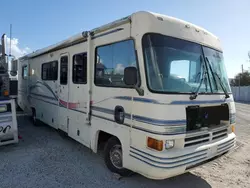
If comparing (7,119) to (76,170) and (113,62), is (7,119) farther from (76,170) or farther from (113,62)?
(113,62)

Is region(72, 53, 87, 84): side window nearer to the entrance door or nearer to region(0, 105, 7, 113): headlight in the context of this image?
the entrance door

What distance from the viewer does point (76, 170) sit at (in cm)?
409

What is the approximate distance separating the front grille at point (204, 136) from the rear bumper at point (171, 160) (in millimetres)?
84

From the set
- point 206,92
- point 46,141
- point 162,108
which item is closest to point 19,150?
point 46,141

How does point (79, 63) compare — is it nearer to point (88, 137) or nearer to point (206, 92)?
point (88, 137)

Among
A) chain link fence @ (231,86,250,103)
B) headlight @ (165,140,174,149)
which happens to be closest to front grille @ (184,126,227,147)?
headlight @ (165,140,174,149)

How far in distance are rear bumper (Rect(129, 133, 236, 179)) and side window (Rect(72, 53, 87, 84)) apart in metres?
2.02

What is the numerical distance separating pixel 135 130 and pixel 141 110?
0.34 m

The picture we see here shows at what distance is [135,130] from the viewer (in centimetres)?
330

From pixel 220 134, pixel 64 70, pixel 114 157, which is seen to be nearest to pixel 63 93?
pixel 64 70

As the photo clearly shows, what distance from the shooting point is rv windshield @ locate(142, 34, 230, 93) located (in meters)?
3.12

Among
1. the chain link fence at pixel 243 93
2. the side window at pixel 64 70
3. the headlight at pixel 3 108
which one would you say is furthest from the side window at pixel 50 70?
the chain link fence at pixel 243 93

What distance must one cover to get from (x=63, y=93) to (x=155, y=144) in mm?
3276

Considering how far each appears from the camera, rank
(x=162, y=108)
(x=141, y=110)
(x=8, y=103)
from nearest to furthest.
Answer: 1. (x=162, y=108)
2. (x=141, y=110)
3. (x=8, y=103)
